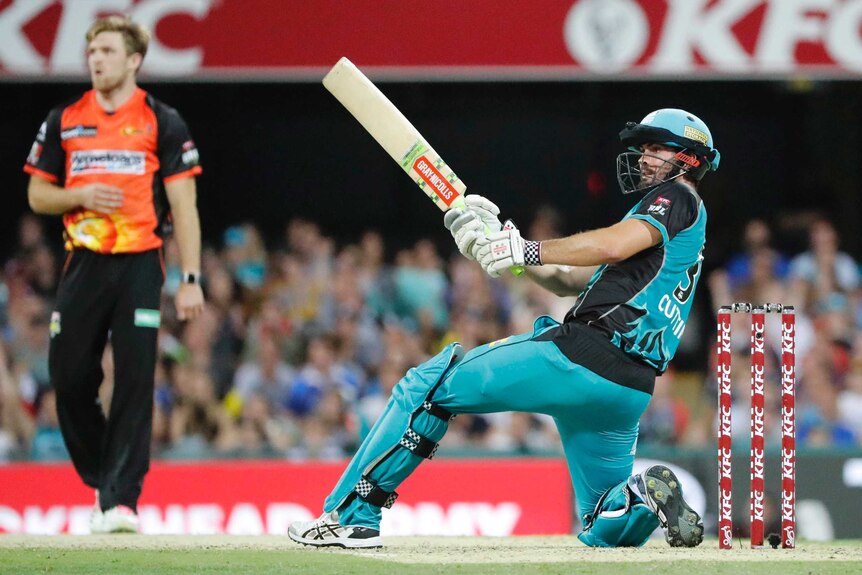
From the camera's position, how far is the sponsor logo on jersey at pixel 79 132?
6380 mm

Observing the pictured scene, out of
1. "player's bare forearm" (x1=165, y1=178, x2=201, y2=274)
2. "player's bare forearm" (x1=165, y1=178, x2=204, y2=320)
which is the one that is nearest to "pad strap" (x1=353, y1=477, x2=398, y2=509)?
"player's bare forearm" (x1=165, y1=178, x2=204, y2=320)

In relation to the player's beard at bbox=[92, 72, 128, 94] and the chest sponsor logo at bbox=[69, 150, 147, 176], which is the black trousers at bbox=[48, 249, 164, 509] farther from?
the player's beard at bbox=[92, 72, 128, 94]

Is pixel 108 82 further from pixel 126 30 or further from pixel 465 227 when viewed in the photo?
pixel 465 227

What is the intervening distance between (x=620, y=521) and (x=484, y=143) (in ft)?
27.2

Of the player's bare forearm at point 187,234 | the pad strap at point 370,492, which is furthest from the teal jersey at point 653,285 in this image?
the player's bare forearm at point 187,234

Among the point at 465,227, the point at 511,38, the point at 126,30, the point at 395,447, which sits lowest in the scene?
the point at 395,447

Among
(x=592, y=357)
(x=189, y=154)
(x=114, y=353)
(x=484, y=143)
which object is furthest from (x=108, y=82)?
(x=484, y=143)

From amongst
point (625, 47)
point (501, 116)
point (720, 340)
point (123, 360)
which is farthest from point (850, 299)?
point (123, 360)

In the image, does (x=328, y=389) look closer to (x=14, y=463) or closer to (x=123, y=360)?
(x=14, y=463)

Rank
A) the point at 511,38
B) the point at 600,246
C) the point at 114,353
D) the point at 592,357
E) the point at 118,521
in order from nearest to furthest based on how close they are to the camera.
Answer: the point at 600,246
the point at 592,357
the point at 118,521
the point at 114,353
the point at 511,38

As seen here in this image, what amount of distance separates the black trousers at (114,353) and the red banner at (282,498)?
2.63m

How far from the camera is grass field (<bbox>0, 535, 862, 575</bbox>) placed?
4.64m

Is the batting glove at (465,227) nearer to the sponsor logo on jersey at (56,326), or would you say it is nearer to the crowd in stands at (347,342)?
the sponsor logo on jersey at (56,326)

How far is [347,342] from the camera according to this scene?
10836 mm
